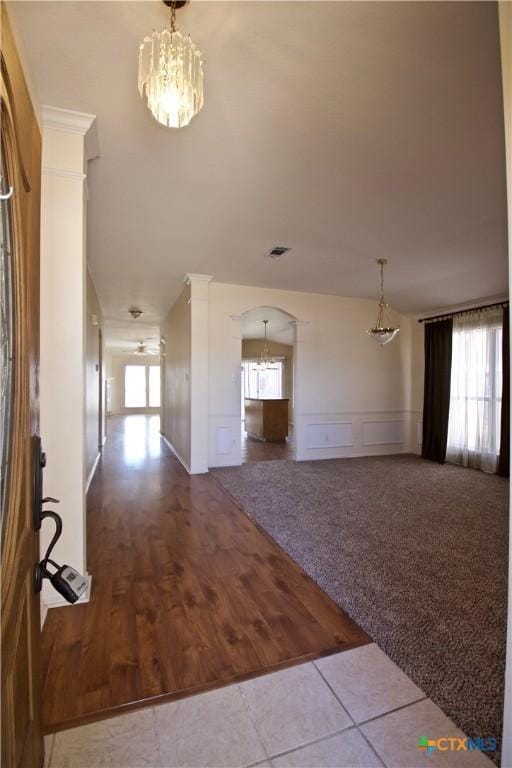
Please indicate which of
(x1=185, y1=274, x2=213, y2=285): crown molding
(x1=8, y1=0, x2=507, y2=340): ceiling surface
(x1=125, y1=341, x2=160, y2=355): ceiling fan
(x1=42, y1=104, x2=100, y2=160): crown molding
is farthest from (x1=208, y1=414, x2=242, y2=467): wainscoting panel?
(x1=125, y1=341, x2=160, y2=355): ceiling fan

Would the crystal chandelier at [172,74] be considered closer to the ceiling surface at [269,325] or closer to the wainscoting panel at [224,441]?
the wainscoting panel at [224,441]

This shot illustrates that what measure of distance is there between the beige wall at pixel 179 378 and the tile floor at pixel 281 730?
12.3 feet

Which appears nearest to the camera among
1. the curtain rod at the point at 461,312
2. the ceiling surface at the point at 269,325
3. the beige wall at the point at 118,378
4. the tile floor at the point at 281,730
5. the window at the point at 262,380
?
the tile floor at the point at 281,730

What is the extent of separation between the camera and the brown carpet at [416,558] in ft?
5.01

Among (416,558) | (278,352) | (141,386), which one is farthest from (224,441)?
(141,386)

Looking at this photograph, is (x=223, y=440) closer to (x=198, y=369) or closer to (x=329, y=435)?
(x=198, y=369)

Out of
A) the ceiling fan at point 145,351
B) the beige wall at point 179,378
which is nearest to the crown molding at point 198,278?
the beige wall at point 179,378

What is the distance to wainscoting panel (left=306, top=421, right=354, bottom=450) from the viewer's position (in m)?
5.94

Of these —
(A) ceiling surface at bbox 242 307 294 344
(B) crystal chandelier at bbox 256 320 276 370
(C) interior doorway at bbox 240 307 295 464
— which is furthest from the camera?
(B) crystal chandelier at bbox 256 320 276 370

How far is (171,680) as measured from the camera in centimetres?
146

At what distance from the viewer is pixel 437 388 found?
237 inches

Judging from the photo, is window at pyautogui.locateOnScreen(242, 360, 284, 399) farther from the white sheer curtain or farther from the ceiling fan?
the white sheer curtain

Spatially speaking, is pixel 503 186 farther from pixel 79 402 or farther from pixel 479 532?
pixel 79 402

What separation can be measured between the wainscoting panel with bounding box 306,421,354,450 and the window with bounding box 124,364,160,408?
10282 millimetres
